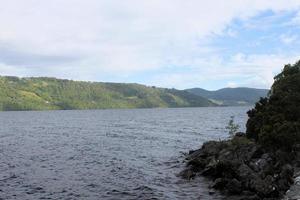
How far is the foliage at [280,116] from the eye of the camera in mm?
44062

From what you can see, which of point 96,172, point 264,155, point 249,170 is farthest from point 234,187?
point 96,172

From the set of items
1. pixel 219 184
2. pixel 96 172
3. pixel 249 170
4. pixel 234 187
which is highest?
pixel 249 170

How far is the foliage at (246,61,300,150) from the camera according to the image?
44.1m

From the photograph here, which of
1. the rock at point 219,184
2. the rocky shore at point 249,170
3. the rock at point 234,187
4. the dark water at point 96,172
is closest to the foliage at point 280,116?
the rocky shore at point 249,170

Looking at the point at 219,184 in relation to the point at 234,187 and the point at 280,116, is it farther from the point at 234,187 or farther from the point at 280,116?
the point at 280,116

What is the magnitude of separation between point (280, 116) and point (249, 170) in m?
9.92

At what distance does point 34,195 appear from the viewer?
40.4m

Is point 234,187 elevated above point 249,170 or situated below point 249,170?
below

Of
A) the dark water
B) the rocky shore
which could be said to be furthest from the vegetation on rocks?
the dark water

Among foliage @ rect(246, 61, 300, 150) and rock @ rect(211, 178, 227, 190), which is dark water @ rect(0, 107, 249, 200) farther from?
foliage @ rect(246, 61, 300, 150)

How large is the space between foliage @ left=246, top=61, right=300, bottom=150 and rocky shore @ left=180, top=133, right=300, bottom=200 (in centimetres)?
135

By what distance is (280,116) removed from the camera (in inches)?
1881

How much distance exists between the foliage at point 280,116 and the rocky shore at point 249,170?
4.43ft

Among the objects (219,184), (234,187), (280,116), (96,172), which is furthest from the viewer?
(96,172)
